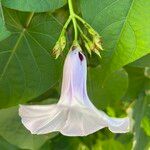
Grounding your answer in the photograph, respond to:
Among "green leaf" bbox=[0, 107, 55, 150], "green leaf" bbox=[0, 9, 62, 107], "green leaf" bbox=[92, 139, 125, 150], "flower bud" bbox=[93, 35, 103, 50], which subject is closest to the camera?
"flower bud" bbox=[93, 35, 103, 50]

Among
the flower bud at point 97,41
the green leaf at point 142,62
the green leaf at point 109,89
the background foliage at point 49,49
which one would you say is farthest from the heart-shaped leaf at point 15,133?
the flower bud at point 97,41

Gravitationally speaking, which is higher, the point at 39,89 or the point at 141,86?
the point at 39,89

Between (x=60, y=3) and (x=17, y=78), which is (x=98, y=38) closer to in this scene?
(x=60, y=3)

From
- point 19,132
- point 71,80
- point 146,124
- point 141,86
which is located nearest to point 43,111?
point 71,80

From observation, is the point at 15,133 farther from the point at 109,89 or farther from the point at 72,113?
the point at 72,113

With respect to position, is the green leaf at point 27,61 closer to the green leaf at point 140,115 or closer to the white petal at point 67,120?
the white petal at point 67,120

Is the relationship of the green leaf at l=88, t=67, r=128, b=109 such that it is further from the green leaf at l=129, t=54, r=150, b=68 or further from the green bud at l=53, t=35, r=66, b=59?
the green bud at l=53, t=35, r=66, b=59

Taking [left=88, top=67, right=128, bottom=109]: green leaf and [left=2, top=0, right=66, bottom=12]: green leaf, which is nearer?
[left=2, top=0, right=66, bottom=12]: green leaf

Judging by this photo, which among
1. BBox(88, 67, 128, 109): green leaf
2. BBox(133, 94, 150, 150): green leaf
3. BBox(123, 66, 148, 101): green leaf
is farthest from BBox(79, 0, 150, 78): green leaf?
BBox(133, 94, 150, 150): green leaf
